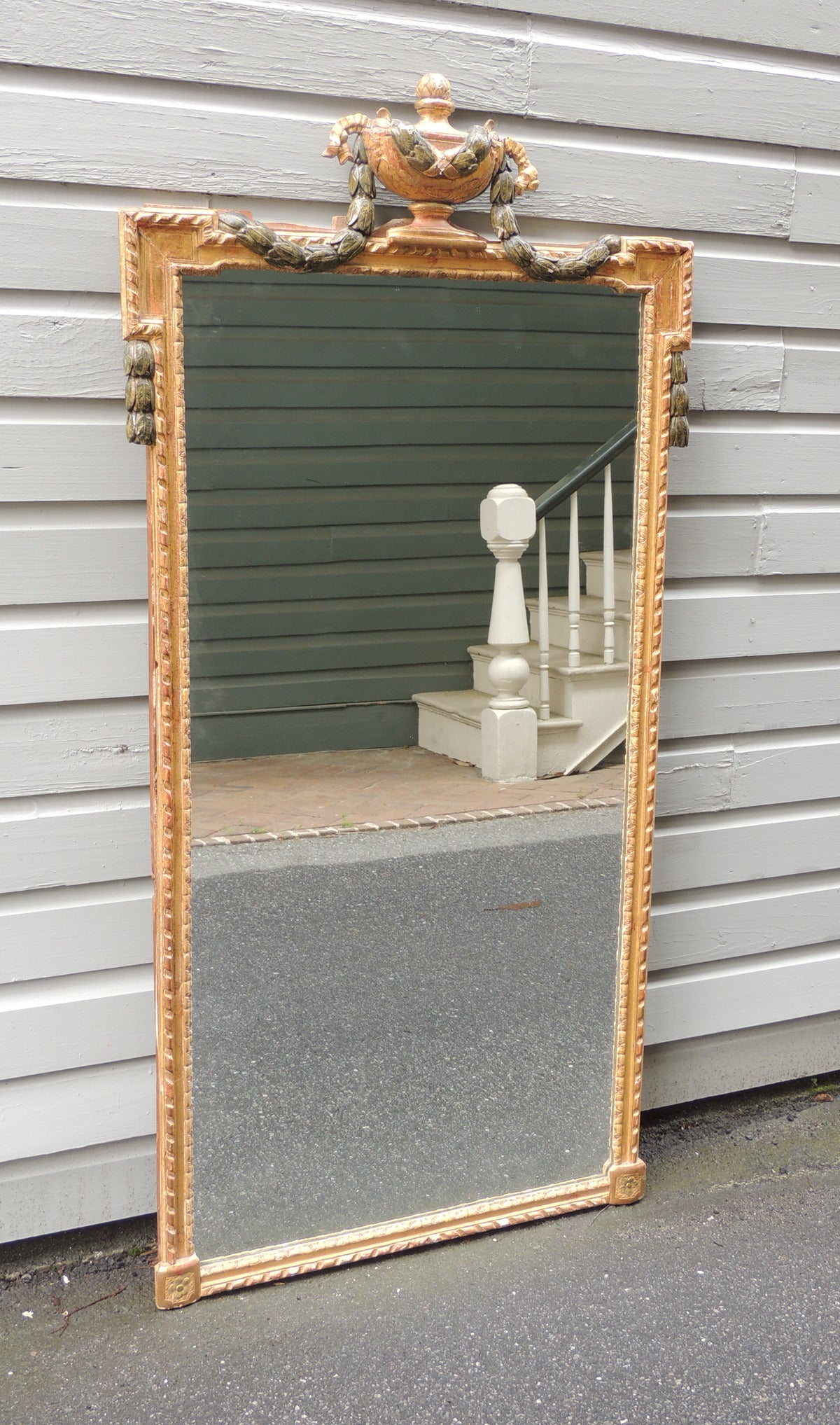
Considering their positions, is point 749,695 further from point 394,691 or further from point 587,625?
point 394,691

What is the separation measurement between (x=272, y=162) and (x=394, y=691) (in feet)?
3.21

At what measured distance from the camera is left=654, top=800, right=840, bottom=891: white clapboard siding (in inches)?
109

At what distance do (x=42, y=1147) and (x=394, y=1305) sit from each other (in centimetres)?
75

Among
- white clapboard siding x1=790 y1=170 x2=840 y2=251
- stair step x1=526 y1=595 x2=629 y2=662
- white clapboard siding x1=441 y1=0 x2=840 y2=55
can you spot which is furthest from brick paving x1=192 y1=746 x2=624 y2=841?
white clapboard siding x1=441 y1=0 x2=840 y2=55

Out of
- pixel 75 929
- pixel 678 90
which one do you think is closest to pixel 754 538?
pixel 678 90

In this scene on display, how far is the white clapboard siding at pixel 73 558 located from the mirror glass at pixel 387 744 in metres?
0.20

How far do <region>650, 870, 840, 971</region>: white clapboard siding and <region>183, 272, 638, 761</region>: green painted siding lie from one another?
92 centimetres

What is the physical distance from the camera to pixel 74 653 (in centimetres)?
218

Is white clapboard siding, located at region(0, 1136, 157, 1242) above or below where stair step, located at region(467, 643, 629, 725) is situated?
below

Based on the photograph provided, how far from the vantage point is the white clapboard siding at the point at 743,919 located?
2.81m

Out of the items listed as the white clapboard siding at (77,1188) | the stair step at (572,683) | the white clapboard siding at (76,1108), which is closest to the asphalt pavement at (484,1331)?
the white clapboard siding at (77,1188)

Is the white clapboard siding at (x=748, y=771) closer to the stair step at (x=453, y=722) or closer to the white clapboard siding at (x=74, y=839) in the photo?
the stair step at (x=453, y=722)

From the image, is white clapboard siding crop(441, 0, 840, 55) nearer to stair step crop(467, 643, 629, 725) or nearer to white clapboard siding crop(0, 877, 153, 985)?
stair step crop(467, 643, 629, 725)

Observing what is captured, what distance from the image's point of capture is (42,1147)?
2.33 metres
